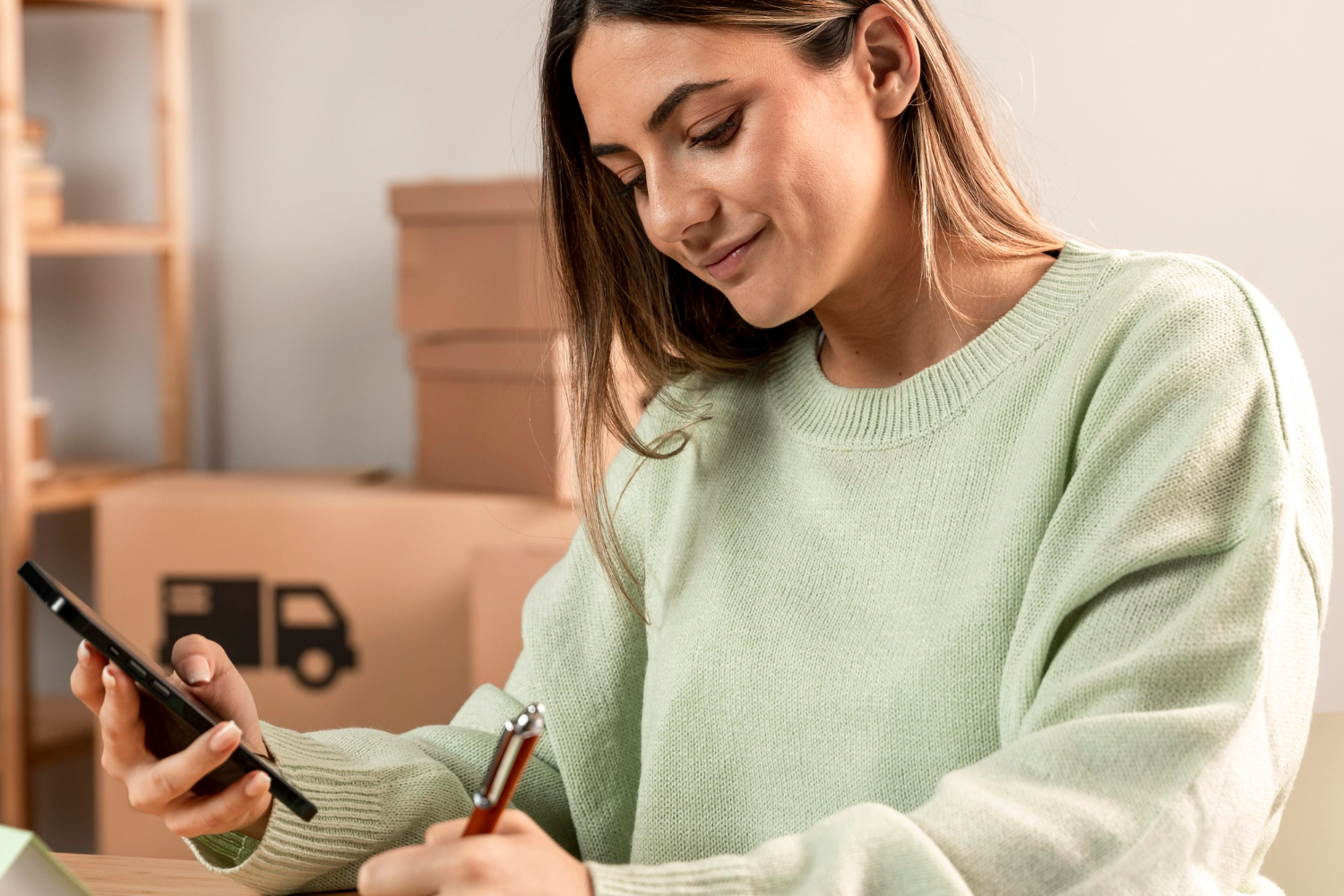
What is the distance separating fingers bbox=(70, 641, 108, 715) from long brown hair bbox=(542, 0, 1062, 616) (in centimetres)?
37

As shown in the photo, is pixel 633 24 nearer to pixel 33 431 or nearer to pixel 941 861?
pixel 941 861

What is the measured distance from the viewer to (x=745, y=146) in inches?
31.9

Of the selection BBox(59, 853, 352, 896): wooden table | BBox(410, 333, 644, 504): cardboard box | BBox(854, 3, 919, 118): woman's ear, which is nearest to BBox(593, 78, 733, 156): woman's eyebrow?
BBox(854, 3, 919, 118): woman's ear

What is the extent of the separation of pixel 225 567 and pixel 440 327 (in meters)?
0.46

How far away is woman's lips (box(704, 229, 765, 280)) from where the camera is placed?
846mm

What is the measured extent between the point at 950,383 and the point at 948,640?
184mm

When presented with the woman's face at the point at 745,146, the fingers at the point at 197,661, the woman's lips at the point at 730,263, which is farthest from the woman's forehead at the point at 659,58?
the fingers at the point at 197,661

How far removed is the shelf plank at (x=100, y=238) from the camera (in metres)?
2.04

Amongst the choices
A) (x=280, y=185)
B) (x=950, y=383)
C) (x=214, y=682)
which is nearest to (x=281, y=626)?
(x=280, y=185)

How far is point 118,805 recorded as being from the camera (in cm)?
188

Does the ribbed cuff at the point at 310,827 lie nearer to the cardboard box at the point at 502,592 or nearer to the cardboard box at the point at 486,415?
the cardboard box at the point at 502,592

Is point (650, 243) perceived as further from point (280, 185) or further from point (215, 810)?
point (280, 185)

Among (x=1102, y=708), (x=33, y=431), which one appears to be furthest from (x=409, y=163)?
(x=1102, y=708)

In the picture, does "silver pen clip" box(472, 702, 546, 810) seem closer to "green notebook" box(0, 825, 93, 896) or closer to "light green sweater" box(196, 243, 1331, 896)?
"light green sweater" box(196, 243, 1331, 896)
